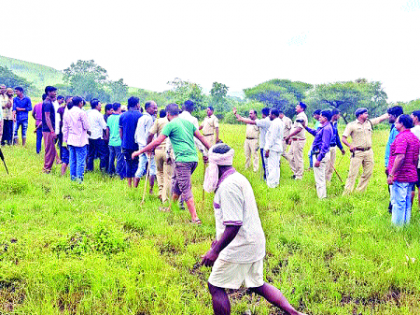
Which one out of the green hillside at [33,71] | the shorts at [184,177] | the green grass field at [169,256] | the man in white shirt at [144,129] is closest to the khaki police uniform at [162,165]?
the green grass field at [169,256]

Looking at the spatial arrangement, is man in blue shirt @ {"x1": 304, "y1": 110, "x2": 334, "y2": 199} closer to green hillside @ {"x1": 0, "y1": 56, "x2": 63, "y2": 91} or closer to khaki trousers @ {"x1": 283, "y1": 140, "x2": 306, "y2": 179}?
khaki trousers @ {"x1": 283, "y1": 140, "x2": 306, "y2": 179}

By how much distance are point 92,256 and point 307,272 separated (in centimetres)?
276

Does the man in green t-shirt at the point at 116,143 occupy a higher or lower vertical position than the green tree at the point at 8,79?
lower

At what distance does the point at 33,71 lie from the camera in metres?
132

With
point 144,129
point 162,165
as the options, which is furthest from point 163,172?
point 144,129

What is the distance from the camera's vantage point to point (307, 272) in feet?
13.7

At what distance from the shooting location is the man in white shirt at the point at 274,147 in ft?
27.0


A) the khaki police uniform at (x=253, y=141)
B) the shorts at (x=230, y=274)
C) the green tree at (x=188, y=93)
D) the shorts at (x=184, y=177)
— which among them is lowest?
the shorts at (x=230, y=274)

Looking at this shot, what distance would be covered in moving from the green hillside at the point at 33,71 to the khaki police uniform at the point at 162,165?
5265 inches

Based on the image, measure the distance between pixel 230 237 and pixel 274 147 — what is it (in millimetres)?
5893

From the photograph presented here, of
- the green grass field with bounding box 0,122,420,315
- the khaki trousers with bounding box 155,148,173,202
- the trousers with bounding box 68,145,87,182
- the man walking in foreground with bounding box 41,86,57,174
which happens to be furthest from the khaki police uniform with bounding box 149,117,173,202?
the man walking in foreground with bounding box 41,86,57,174

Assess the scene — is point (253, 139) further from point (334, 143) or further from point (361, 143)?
point (361, 143)

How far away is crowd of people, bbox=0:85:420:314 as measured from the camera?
9.26ft

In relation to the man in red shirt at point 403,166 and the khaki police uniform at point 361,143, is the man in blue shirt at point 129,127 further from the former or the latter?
the man in red shirt at point 403,166
